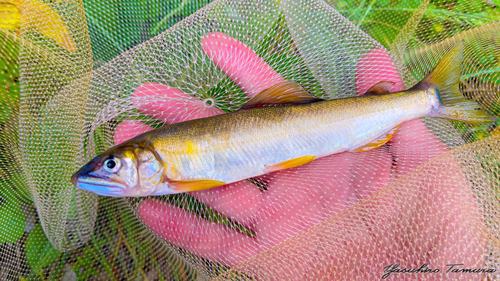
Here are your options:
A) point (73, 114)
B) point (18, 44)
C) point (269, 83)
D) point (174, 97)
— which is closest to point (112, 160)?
point (73, 114)

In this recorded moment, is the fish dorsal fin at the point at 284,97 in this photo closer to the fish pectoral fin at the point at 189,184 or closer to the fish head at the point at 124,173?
the fish pectoral fin at the point at 189,184

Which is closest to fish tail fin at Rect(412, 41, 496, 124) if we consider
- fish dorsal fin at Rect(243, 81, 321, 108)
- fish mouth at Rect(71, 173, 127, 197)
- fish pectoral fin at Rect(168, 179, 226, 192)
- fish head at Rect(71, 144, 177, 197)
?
fish dorsal fin at Rect(243, 81, 321, 108)

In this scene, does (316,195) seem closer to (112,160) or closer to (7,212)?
(112,160)

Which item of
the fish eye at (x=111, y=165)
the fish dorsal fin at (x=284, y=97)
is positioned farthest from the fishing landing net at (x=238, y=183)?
the fish eye at (x=111, y=165)
